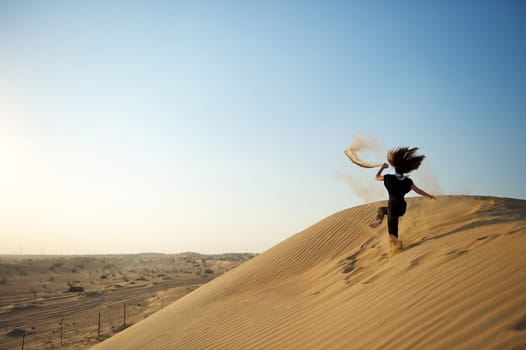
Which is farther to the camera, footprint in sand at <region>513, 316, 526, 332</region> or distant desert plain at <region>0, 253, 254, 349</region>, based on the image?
distant desert plain at <region>0, 253, 254, 349</region>

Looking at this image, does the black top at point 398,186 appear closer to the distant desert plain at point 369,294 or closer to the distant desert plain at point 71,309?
the distant desert plain at point 369,294

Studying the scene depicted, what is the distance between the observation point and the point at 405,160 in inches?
209

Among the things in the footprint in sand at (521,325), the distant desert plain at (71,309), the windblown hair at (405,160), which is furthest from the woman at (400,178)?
the distant desert plain at (71,309)

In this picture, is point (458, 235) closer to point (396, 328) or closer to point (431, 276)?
point (431, 276)

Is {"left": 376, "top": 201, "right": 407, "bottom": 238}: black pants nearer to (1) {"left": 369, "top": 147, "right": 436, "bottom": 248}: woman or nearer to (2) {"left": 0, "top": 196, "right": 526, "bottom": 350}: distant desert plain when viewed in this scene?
(1) {"left": 369, "top": 147, "right": 436, "bottom": 248}: woman

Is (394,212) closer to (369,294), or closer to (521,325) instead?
(369,294)

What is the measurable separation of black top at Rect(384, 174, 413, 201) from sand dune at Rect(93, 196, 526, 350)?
34.4 inches

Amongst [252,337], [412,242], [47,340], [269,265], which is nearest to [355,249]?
[412,242]

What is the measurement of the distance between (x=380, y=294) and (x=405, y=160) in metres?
2.38

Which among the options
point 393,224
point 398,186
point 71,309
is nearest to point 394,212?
point 393,224

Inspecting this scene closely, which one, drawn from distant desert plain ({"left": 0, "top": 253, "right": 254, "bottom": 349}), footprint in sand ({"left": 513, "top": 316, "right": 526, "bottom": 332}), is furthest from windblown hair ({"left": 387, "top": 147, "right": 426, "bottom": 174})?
distant desert plain ({"left": 0, "top": 253, "right": 254, "bottom": 349})

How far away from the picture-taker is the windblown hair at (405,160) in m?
5.29

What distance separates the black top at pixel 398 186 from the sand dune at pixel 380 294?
875 mm

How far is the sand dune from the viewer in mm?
2572
